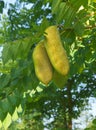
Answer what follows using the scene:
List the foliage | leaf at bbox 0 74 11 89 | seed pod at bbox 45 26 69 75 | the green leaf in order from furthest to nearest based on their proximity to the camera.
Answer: leaf at bbox 0 74 11 89 < the foliage < the green leaf < seed pod at bbox 45 26 69 75

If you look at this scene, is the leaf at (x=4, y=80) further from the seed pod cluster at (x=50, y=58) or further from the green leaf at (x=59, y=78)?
the seed pod cluster at (x=50, y=58)

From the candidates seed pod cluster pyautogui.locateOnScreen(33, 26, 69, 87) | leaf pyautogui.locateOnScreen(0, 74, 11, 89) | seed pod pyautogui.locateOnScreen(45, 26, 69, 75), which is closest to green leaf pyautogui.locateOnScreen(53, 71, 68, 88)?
seed pod cluster pyautogui.locateOnScreen(33, 26, 69, 87)

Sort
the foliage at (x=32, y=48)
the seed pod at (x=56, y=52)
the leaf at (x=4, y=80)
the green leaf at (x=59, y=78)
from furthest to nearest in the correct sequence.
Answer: the leaf at (x=4, y=80)
the foliage at (x=32, y=48)
the green leaf at (x=59, y=78)
the seed pod at (x=56, y=52)

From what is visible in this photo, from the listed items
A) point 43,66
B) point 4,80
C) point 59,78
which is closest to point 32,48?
point 4,80

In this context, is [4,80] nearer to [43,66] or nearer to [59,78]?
[59,78]

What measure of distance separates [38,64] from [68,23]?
623mm

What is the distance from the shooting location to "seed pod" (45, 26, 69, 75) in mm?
1575

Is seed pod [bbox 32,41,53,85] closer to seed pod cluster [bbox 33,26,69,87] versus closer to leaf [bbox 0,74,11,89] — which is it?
seed pod cluster [bbox 33,26,69,87]

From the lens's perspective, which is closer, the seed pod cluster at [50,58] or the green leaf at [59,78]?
the seed pod cluster at [50,58]

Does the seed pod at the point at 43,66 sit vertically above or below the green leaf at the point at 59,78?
above

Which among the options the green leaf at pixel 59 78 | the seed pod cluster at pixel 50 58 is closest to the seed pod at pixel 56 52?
the seed pod cluster at pixel 50 58

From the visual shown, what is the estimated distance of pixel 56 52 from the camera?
1.61 m

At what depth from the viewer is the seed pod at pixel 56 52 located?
1.58 meters

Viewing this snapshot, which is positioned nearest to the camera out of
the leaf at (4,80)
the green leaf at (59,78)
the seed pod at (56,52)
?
the seed pod at (56,52)
